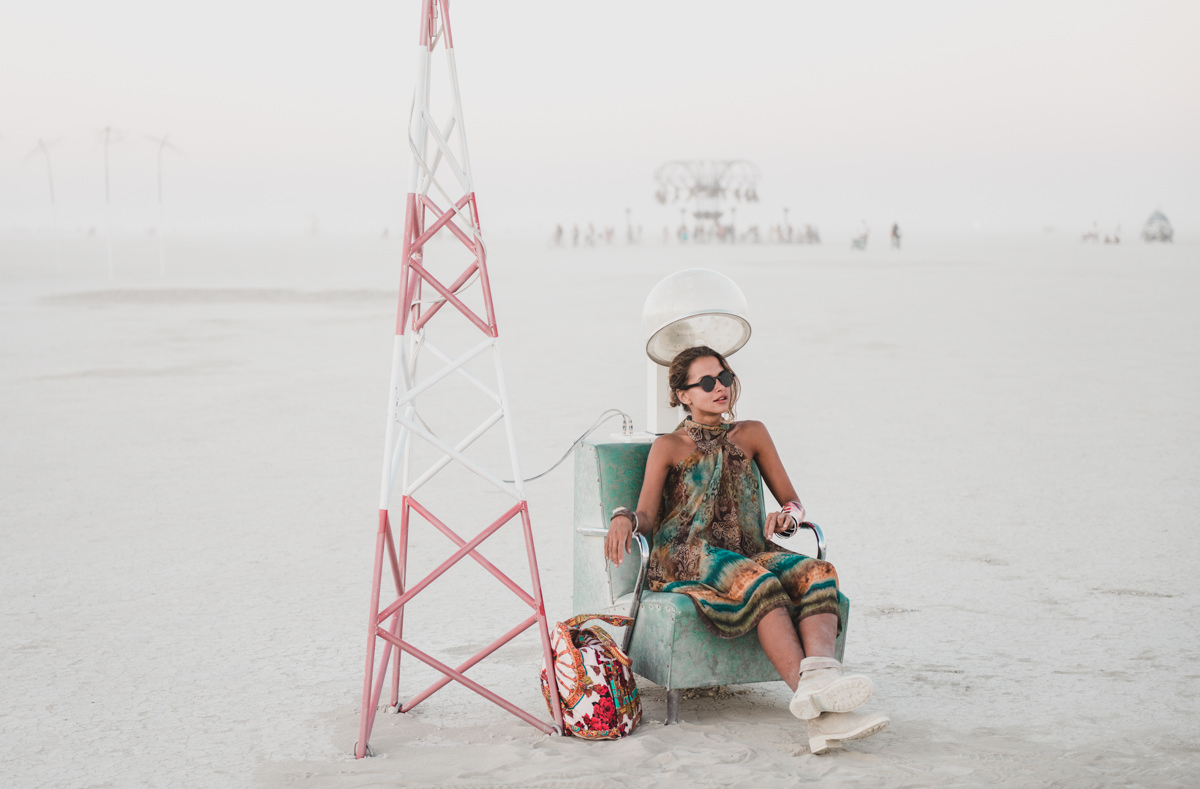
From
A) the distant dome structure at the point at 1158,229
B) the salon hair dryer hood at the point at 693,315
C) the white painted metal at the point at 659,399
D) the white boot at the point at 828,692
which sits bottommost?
the white boot at the point at 828,692

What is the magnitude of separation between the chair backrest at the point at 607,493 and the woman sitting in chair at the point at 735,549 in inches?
5.6

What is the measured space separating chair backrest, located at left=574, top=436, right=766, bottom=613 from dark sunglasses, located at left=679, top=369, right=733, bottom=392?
33 centimetres

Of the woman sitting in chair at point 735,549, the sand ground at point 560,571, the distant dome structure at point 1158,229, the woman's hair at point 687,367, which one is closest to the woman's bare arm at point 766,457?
the woman sitting in chair at point 735,549

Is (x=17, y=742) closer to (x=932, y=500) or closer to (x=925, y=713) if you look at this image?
(x=925, y=713)

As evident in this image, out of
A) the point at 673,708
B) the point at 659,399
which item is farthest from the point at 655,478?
the point at 673,708

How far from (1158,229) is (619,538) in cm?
6841

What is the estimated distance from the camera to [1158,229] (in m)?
64.2

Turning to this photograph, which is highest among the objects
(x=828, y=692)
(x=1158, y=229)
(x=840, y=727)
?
(x=1158, y=229)

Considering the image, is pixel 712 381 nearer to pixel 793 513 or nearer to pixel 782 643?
pixel 793 513

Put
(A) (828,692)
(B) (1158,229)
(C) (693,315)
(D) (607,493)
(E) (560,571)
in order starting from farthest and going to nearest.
Result: (B) (1158,229) → (E) (560,571) → (C) (693,315) → (D) (607,493) → (A) (828,692)

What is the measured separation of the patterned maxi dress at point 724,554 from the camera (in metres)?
3.85

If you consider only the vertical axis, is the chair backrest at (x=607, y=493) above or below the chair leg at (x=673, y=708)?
above

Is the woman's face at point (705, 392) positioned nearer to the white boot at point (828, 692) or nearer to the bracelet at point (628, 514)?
the bracelet at point (628, 514)

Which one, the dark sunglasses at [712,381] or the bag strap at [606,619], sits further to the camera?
the dark sunglasses at [712,381]
